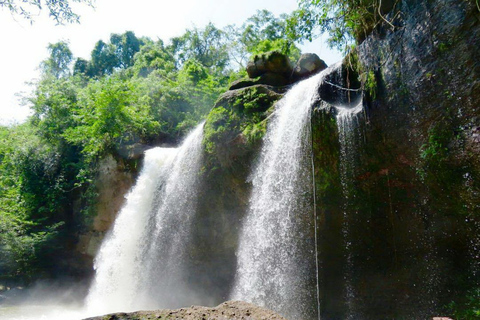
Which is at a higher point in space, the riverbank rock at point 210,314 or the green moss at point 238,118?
the green moss at point 238,118

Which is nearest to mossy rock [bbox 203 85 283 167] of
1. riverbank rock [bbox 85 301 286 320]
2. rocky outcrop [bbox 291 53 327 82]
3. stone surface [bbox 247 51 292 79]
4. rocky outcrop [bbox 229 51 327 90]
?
rocky outcrop [bbox 229 51 327 90]

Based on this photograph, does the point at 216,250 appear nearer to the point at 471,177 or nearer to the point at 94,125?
the point at 471,177

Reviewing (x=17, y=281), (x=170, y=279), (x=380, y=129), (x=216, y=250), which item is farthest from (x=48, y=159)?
(x=380, y=129)

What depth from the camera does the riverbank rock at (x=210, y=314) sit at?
2.50 m

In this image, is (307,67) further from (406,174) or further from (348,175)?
(406,174)

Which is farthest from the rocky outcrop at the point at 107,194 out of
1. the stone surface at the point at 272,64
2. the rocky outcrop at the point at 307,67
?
the rocky outcrop at the point at 307,67

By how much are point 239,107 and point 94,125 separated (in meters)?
7.87

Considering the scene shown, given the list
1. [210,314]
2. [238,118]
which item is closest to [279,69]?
[238,118]

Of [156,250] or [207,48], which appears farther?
[207,48]

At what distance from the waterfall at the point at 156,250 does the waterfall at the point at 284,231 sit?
3090mm

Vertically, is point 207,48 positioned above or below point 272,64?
above

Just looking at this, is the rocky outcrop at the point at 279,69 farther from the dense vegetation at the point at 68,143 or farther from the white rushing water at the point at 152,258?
the white rushing water at the point at 152,258

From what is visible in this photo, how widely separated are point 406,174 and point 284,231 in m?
2.95

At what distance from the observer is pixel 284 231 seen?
24.6 feet
